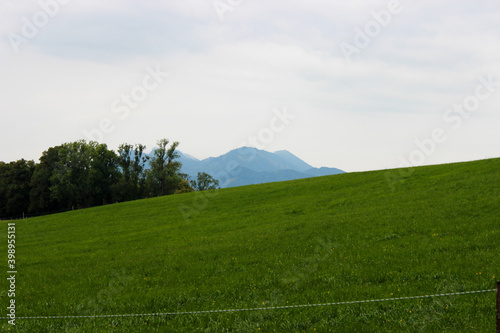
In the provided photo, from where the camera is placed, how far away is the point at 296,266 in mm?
17297

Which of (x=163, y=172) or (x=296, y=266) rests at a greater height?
(x=163, y=172)

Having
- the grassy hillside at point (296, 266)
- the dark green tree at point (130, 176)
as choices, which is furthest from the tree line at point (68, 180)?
the grassy hillside at point (296, 266)

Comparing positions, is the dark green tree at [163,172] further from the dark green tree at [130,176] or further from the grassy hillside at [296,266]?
the grassy hillside at [296,266]

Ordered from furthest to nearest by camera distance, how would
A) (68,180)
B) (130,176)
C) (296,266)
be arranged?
(130,176), (68,180), (296,266)

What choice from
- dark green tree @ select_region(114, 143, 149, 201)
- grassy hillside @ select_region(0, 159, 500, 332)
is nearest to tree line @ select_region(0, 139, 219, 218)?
dark green tree @ select_region(114, 143, 149, 201)

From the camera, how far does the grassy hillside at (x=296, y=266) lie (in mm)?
11484

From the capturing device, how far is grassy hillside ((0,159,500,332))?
37.7ft

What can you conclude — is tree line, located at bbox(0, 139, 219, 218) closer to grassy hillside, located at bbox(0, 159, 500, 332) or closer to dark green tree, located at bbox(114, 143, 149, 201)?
dark green tree, located at bbox(114, 143, 149, 201)

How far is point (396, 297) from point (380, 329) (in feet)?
7.67

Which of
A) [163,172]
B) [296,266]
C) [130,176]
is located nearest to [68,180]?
[130,176]

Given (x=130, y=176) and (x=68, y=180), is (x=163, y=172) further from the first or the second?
(x=68, y=180)

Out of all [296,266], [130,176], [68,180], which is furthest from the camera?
[130,176]

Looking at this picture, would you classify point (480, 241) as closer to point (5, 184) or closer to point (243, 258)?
point (243, 258)

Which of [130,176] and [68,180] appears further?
[130,176]
